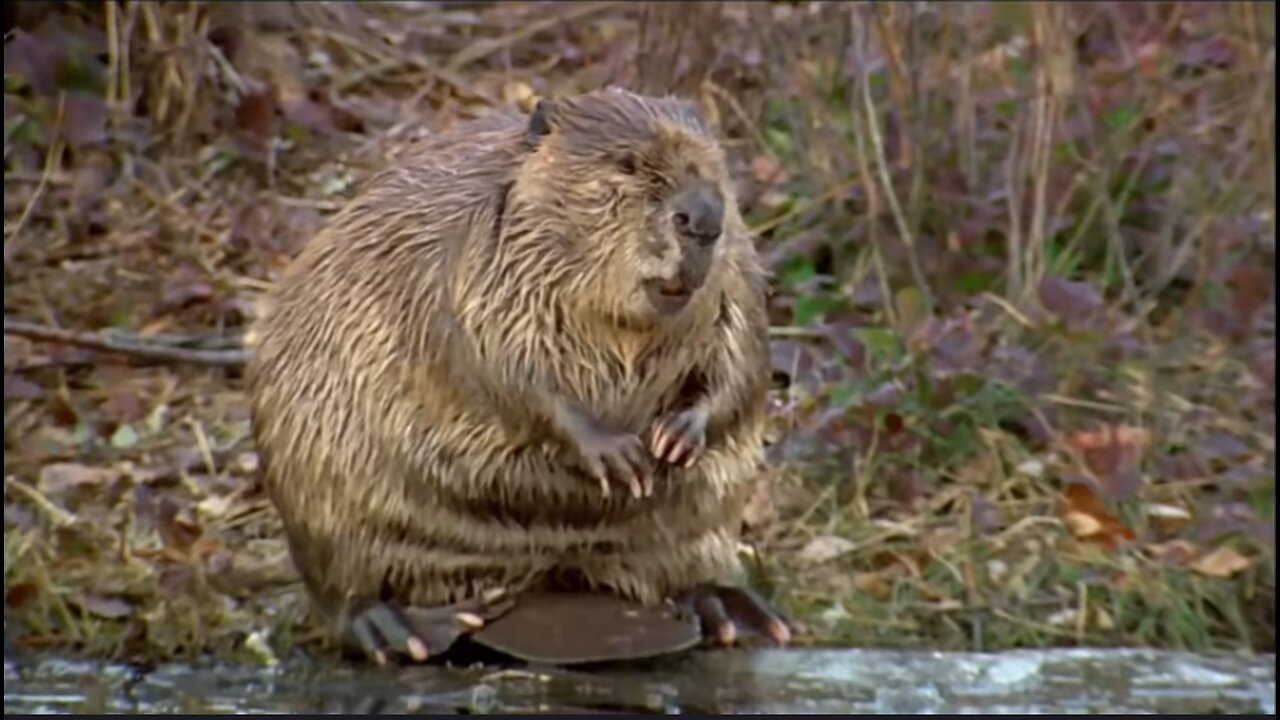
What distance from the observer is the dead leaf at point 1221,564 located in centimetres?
395

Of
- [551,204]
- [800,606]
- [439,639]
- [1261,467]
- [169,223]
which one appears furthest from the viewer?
[169,223]

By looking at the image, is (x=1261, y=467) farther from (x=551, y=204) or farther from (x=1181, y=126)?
(x=551, y=204)

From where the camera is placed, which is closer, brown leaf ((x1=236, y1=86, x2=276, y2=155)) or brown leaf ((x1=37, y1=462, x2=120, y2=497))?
brown leaf ((x1=37, y1=462, x2=120, y2=497))

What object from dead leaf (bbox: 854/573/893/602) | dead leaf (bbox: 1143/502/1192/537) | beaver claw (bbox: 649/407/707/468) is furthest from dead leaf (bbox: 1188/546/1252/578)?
beaver claw (bbox: 649/407/707/468)

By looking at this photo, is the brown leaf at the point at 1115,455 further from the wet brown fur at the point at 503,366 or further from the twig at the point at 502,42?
the twig at the point at 502,42

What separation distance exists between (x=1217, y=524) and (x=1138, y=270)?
880 millimetres

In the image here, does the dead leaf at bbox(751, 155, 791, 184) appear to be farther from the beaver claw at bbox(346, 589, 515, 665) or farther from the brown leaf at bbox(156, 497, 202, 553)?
the beaver claw at bbox(346, 589, 515, 665)

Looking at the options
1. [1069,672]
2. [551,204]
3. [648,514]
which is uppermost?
[551,204]

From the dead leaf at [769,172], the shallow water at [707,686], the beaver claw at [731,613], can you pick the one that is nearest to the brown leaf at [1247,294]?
the dead leaf at [769,172]

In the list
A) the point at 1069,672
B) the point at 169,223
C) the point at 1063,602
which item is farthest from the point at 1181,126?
the point at 169,223

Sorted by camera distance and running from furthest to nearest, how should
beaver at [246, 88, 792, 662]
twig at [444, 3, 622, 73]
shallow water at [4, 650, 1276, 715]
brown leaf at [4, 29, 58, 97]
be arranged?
twig at [444, 3, 622, 73]
brown leaf at [4, 29, 58, 97]
shallow water at [4, 650, 1276, 715]
beaver at [246, 88, 792, 662]

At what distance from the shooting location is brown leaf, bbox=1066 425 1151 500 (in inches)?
163

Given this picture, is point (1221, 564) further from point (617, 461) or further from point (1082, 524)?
point (617, 461)

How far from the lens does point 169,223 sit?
5188 millimetres
